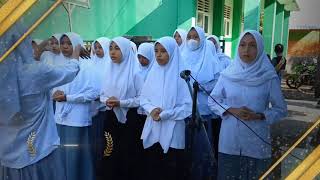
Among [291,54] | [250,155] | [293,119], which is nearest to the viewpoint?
[291,54]

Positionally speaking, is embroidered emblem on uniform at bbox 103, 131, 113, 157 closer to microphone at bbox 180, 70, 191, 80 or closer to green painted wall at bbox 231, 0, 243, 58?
microphone at bbox 180, 70, 191, 80

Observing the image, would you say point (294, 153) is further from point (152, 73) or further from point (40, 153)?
point (40, 153)

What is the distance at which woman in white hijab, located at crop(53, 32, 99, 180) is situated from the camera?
6.54ft

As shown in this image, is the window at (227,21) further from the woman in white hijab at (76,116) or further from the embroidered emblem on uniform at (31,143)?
the embroidered emblem on uniform at (31,143)

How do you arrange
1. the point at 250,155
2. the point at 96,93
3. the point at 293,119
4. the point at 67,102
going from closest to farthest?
the point at 293,119 → the point at 250,155 → the point at 67,102 → the point at 96,93

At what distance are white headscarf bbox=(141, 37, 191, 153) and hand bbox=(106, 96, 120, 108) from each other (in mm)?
160

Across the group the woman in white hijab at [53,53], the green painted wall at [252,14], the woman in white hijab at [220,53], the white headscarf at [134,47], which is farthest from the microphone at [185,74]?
the woman in white hijab at [53,53]

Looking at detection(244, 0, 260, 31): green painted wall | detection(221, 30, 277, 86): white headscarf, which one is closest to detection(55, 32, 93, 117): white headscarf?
detection(221, 30, 277, 86): white headscarf

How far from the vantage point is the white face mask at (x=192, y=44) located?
2.17 m

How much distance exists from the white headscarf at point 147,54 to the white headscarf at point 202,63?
219 millimetres

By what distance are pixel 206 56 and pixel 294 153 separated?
93cm

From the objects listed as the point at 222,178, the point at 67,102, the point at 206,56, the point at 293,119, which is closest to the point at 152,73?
the point at 206,56

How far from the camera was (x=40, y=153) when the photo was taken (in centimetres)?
188

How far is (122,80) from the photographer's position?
95.8 inches
